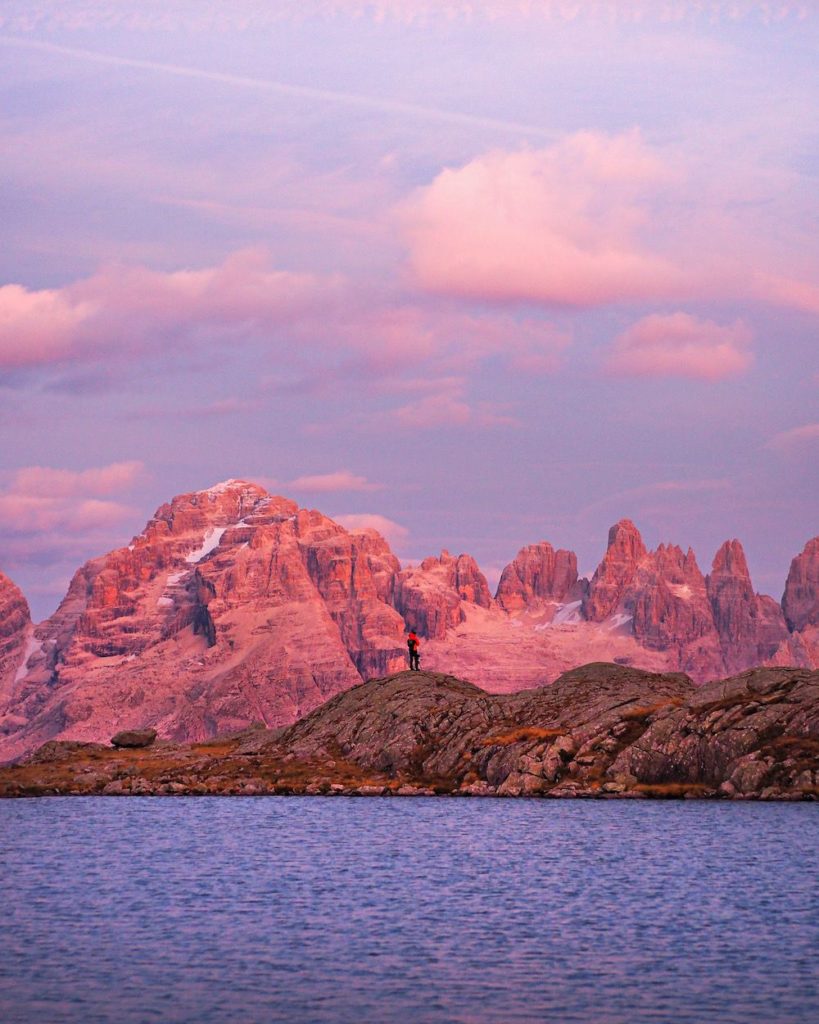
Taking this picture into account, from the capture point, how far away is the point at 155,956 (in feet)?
202

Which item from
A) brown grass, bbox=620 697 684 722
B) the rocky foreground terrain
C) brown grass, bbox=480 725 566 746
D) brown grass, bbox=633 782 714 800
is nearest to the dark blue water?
brown grass, bbox=633 782 714 800

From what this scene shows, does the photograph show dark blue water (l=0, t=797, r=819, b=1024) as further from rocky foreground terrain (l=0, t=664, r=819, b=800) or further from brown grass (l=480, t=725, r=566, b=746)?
brown grass (l=480, t=725, r=566, b=746)

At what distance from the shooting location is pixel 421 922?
71.2 meters

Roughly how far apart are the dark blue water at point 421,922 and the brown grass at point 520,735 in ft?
153

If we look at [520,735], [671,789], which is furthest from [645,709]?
[671,789]

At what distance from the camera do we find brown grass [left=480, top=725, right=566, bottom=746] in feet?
583

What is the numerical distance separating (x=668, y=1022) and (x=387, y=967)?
14014 millimetres

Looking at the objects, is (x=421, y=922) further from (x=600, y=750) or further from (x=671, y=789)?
(x=600, y=750)

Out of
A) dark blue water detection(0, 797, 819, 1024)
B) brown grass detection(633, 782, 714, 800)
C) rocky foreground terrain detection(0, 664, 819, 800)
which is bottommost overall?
dark blue water detection(0, 797, 819, 1024)

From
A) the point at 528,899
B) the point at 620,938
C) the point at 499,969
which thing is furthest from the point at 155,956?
the point at 528,899

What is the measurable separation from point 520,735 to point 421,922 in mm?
111301

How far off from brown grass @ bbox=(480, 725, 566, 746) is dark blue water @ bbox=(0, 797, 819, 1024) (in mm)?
46658

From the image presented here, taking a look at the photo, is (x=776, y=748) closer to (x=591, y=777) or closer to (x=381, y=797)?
(x=591, y=777)

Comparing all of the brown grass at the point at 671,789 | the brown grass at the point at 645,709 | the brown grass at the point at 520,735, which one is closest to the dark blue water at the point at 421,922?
the brown grass at the point at 671,789
